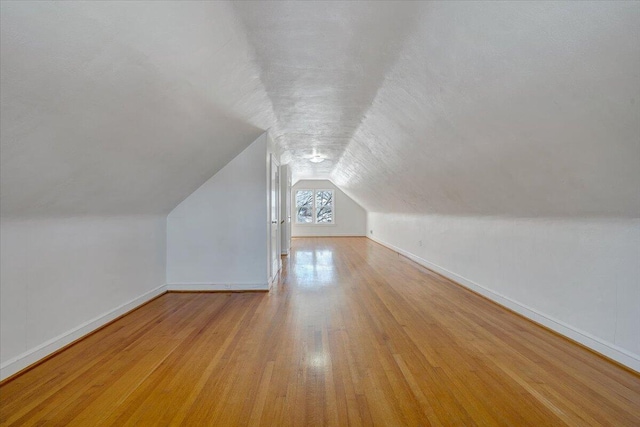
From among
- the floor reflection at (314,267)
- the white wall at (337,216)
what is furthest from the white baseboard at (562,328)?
the white wall at (337,216)

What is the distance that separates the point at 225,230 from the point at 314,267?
2.17m

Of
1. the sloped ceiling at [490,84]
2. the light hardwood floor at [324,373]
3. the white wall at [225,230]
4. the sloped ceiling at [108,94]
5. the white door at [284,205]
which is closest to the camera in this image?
the sloped ceiling at [108,94]

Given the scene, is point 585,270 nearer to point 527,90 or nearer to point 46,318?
point 527,90

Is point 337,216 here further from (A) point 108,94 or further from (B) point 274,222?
(A) point 108,94

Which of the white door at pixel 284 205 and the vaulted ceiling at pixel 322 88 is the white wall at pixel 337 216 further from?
the vaulted ceiling at pixel 322 88

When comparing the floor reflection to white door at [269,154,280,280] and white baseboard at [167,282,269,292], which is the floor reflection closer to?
white door at [269,154,280,280]

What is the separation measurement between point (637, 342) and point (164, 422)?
9.52 feet

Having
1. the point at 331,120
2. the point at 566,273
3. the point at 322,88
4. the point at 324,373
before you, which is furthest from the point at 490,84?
the point at 331,120

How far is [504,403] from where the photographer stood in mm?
1750

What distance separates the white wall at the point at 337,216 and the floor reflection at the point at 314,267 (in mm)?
3507

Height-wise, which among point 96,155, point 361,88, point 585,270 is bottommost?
point 585,270

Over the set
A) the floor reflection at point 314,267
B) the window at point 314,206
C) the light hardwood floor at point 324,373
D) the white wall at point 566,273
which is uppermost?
the window at point 314,206

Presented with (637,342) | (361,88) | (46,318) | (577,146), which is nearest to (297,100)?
(361,88)

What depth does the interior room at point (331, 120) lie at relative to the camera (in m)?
1.52
